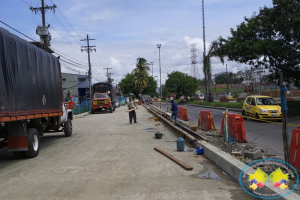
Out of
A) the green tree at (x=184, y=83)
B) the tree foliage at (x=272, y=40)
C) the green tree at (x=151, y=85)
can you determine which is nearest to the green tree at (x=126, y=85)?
the green tree at (x=151, y=85)

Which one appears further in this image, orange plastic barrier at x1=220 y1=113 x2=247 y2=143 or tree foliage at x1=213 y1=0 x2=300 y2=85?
tree foliage at x1=213 y1=0 x2=300 y2=85

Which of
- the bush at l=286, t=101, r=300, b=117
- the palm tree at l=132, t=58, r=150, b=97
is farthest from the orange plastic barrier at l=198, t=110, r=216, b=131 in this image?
the palm tree at l=132, t=58, r=150, b=97

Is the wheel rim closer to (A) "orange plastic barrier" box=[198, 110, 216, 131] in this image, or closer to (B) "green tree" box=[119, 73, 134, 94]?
(A) "orange plastic barrier" box=[198, 110, 216, 131]

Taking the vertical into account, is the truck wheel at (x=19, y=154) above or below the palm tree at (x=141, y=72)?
below

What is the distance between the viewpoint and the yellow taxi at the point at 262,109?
17.7 metres

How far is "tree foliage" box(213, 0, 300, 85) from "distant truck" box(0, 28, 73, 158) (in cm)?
1422

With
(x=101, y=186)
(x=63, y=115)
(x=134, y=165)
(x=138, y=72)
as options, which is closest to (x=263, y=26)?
(x=63, y=115)

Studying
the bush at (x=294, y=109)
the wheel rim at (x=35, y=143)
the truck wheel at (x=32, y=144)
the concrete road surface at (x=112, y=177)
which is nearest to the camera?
the concrete road surface at (x=112, y=177)

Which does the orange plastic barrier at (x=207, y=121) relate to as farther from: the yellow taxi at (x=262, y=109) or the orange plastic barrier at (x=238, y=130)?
the yellow taxi at (x=262, y=109)

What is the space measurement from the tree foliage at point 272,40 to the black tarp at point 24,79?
1405cm

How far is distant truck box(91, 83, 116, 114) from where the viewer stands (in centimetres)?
3656

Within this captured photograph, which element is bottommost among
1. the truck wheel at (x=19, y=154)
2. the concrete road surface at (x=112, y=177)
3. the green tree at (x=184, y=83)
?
the concrete road surface at (x=112, y=177)

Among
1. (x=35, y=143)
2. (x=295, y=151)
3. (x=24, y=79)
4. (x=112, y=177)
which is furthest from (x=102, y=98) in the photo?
(x=295, y=151)

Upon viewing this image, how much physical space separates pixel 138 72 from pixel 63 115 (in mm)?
65335
